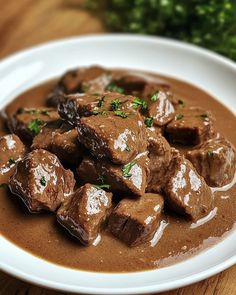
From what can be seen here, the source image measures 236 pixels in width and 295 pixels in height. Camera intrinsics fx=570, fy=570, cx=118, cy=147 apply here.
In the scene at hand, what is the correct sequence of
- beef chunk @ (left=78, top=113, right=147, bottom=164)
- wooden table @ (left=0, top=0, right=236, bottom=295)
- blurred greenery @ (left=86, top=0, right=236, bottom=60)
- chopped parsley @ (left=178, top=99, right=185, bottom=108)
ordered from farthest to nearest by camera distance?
wooden table @ (left=0, top=0, right=236, bottom=295) → blurred greenery @ (left=86, top=0, right=236, bottom=60) → chopped parsley @ (left=178, top=99, right=185, bottom=108) → beef chunk @ (left=78, top=113, right=147, bottom=164)

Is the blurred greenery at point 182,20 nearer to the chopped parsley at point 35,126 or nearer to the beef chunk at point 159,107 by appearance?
the beef chunk at point 159,107

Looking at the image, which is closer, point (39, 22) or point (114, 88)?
point (114, 88)

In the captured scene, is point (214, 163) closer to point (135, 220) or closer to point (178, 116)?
point (178, 116)

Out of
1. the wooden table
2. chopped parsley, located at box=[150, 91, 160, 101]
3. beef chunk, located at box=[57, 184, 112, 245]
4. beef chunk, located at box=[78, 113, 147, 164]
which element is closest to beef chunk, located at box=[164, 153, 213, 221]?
beef chunk, located at box=[78, 113, 147, 164]

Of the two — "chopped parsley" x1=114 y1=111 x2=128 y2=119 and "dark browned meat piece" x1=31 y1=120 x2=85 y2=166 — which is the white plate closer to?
"dark browned meat piece" x1=31 y1=120 x2=85 y2=166

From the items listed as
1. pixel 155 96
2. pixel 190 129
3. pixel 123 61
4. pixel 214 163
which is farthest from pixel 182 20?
pixel 214 163

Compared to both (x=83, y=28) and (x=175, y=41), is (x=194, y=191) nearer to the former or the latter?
(x=175, y=41)
